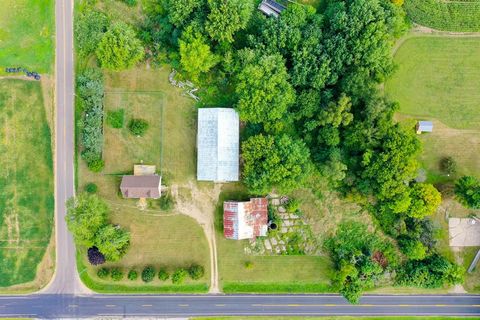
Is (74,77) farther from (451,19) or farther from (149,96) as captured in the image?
(451,19)

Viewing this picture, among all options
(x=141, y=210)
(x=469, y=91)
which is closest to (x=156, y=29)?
(x=141, y=210)

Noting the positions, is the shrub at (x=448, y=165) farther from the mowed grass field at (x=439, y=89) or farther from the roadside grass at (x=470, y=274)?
the roadside grass at (x=470, y=274)

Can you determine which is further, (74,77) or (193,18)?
(74,77)

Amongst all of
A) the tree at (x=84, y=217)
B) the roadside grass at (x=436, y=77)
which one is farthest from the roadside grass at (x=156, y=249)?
the roadside grass at (x=436, y=77)

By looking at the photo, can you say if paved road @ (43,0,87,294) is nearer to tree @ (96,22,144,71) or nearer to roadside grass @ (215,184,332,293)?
tree @ (96,22,144,71)

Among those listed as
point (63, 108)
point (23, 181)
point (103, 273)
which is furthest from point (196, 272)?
point (63, 108)
